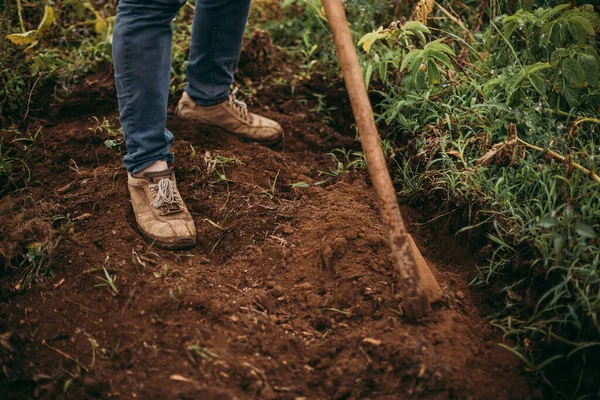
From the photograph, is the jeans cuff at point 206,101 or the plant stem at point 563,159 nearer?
the plant stem at point 563,159

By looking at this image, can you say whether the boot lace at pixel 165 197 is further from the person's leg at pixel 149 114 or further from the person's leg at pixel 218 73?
the person's leg at pixel 218 73

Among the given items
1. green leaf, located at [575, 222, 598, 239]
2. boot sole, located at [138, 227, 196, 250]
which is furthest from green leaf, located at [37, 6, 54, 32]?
green leaf, located at [575, 222, 598, 239]

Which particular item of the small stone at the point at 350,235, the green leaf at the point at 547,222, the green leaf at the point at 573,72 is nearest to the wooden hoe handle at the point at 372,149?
the small stone at the point at 350,235

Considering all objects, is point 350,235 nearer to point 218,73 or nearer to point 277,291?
point 277,291

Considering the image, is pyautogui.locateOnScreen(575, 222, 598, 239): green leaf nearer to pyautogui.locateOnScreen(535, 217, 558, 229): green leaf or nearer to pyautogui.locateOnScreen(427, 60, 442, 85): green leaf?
pyautogui.locateOnScreen(535, 217, 558, 229): green leaf

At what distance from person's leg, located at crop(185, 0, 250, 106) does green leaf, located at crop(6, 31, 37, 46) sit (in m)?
0.95

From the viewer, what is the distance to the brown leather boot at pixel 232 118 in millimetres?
2895

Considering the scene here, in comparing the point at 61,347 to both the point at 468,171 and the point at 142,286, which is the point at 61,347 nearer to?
the point at 142,286

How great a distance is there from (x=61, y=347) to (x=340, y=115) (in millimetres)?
1887

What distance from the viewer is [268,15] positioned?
3.88 metres

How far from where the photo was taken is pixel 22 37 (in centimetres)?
307

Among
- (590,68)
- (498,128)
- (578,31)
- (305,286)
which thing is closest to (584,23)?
(578,31)

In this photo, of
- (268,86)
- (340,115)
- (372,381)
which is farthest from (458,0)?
(372,381)

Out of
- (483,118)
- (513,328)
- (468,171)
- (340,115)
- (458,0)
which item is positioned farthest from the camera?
(458,0)
